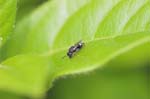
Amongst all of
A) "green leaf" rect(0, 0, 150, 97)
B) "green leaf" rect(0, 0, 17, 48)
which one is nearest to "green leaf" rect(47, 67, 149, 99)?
"green leaf" rect(0, 0, 150, 97)

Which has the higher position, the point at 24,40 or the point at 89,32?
the point at 24,40

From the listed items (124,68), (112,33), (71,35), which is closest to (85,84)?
(124,68)

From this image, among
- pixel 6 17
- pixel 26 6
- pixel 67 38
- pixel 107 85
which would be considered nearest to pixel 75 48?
pixel 67 38

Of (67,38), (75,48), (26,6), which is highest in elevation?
(26,6)

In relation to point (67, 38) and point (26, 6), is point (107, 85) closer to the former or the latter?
point (67, 38)

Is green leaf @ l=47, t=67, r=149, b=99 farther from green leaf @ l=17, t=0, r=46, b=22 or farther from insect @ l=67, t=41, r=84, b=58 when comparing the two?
green leaf @ l=17, t=0, r=46, b=22

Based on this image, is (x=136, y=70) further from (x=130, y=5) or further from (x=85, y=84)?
(x=130, y=5)
